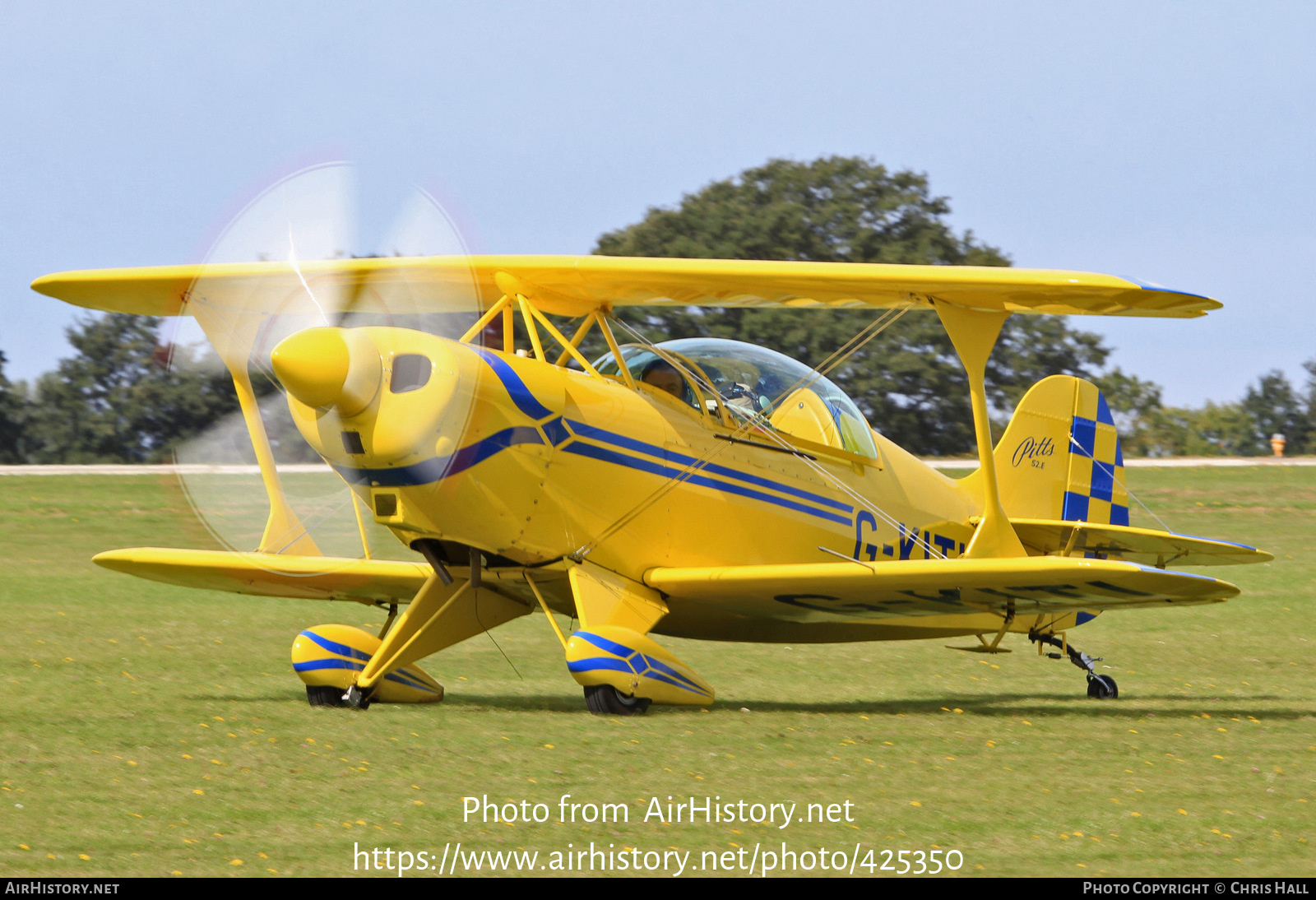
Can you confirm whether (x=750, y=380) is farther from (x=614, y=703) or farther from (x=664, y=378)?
(x=614, y=703)

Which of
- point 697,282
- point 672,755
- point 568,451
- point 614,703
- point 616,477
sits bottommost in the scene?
point 614,703

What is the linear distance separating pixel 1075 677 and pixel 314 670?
6.71 m

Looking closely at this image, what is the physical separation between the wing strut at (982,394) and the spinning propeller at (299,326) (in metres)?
3.13

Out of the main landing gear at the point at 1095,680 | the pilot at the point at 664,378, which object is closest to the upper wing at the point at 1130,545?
the main landing gear at the point at 1095,680

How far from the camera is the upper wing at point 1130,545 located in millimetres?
10555

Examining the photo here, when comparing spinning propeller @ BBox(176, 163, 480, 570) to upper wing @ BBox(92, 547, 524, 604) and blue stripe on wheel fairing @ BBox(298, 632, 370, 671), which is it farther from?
blue stripe on wheel fairing @ BBox(298, 632, 370, 671)

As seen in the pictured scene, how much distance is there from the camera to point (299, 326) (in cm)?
933

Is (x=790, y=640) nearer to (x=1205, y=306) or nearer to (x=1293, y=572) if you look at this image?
(x=1205, y=306)

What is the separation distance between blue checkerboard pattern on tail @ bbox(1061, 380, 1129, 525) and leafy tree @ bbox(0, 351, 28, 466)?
44.3 metres

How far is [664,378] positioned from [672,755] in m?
3.26

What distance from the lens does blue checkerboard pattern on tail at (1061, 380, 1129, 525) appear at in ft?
44.1

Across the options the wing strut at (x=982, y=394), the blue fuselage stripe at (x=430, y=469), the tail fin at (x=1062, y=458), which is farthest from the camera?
the tail fin at (x=1062, y=458)

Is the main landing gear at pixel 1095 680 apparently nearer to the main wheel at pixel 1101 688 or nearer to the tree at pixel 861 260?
the main wheel at pixel 1101 688

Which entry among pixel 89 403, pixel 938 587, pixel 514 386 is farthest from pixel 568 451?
pixel 89 403
